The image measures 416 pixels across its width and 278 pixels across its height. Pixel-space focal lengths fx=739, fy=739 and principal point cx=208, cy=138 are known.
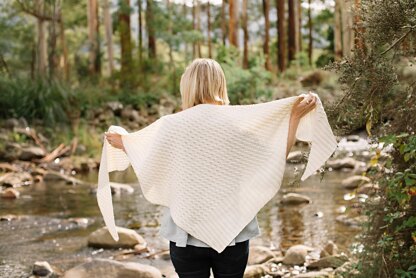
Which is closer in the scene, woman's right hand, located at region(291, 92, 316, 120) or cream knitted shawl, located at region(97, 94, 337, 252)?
cream knitted shawl, located at region(97, 94, 337, 252)

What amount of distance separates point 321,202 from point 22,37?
2501cm

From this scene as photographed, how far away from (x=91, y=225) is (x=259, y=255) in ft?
10.2

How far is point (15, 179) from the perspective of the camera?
1412 cm

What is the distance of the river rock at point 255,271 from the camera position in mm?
6883

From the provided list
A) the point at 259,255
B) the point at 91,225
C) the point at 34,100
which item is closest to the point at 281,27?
the point at 34,100

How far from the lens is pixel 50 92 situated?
19531mm

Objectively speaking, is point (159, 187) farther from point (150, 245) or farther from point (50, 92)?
point (50, 92)

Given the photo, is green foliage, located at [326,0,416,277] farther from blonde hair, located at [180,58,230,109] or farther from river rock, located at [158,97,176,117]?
river rock, located at [158,97,176,117]

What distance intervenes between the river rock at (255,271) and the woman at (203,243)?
3.36 metres

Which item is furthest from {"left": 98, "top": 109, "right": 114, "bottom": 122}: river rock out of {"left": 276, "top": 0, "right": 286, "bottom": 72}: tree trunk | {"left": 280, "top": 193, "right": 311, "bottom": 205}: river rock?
{"left": 276, "top": 0, "right": 286, "bottom": 72}: tree trunk

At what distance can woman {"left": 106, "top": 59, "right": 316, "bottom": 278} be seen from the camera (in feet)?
11.4

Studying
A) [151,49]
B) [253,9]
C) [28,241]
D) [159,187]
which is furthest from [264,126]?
[253,9]

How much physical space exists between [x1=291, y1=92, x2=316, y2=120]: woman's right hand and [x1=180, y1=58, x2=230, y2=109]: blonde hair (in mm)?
407

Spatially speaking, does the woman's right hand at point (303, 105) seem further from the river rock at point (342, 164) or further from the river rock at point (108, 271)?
the river rock at point (342, 164)
